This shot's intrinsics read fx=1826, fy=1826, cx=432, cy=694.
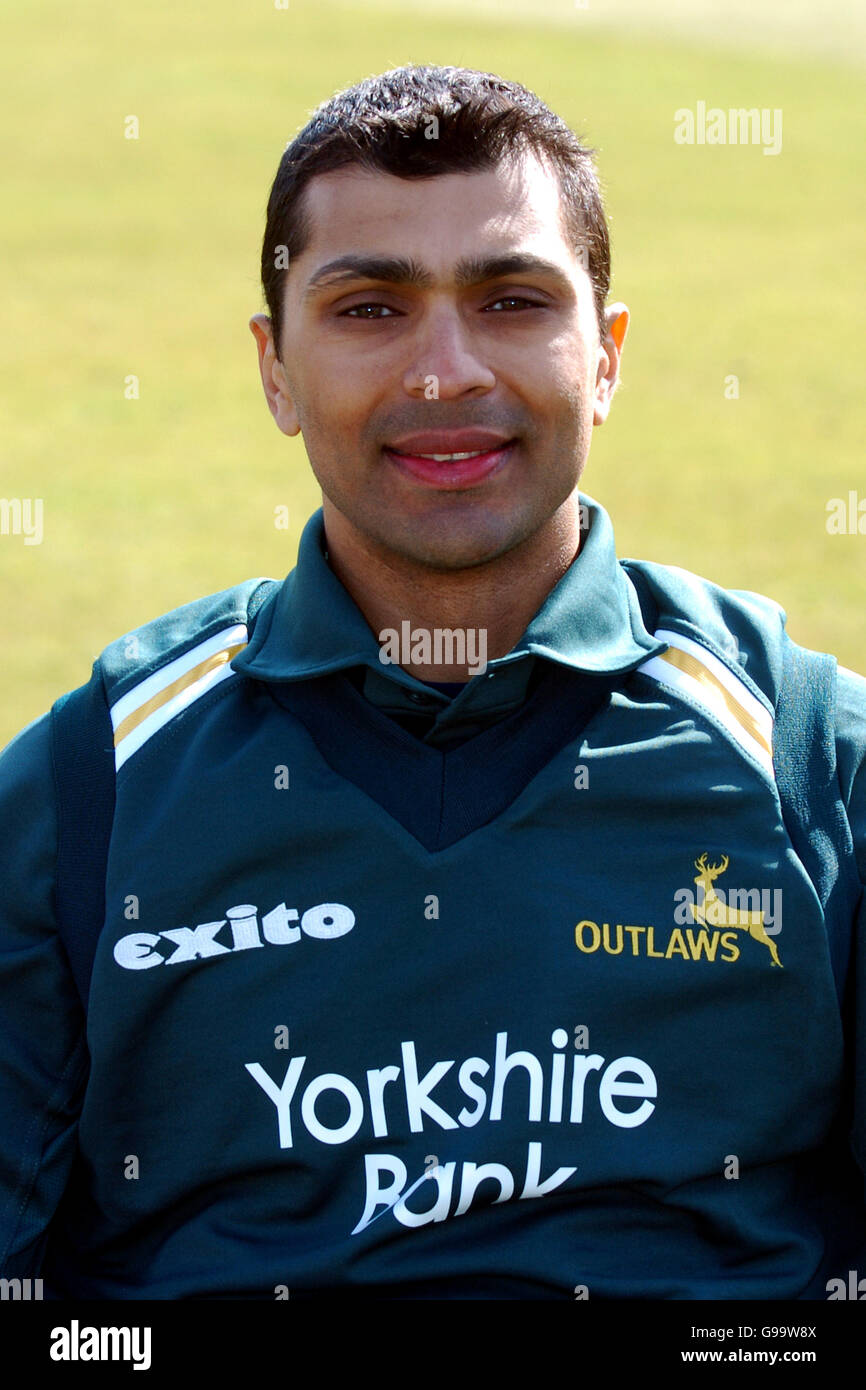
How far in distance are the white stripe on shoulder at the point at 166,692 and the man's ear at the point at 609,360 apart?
533 millimetres

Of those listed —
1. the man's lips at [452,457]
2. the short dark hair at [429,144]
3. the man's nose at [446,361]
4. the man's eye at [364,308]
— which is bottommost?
the man's lips at [452,457]

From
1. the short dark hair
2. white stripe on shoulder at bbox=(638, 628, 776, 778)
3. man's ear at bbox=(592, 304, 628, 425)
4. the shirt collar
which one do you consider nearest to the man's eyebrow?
the short dark hair

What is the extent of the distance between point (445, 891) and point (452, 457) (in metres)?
0.48

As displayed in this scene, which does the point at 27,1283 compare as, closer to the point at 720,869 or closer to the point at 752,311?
the point at 720,869

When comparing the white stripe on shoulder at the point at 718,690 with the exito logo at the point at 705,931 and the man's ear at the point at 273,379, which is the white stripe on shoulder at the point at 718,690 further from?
the man's ear at the point at 273,379

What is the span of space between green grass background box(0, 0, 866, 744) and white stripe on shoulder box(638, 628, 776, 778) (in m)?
1.97

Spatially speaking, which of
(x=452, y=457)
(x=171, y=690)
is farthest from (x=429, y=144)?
(x=171, y=690)

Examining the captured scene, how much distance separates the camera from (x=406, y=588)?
7.14 feet

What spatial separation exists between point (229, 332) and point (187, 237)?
264 centimetres

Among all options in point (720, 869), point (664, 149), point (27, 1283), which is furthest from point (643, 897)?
point (664, 149)

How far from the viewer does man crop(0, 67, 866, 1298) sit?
1937 millimetres

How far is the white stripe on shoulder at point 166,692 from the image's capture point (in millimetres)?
2090

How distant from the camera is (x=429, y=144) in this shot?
205cm

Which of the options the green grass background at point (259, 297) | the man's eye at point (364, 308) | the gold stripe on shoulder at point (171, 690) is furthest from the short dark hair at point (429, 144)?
the green grass background at point (259, 297)
